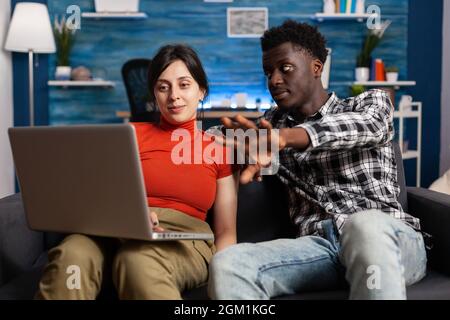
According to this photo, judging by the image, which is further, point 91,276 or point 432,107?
point 432,107

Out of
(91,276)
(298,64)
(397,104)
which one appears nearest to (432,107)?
(397,104)

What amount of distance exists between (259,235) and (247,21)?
10.5 ft

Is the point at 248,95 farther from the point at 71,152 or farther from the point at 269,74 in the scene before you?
Answer: the point at 71,152

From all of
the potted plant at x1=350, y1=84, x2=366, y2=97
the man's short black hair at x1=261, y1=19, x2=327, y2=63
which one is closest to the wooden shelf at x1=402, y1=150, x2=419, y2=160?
the potted plant at x1=350, y1=84, x2=366, y2=97

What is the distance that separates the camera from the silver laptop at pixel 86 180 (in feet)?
3.71

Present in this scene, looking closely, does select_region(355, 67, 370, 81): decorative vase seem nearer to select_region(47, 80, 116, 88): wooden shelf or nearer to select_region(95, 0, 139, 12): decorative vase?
select_region(95, 0, 139, 12): decorative vase

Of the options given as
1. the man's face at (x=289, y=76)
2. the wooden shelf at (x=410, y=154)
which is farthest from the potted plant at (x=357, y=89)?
the man's face at (x=289, y=76)

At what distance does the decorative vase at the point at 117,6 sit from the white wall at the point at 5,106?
2.15 ft

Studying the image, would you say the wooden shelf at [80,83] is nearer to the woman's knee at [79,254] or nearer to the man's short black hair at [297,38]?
the man's short black hair at [297,38]

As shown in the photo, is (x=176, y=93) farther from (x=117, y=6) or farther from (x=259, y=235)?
(x=117, y=6)

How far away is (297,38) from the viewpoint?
5.51 feet
